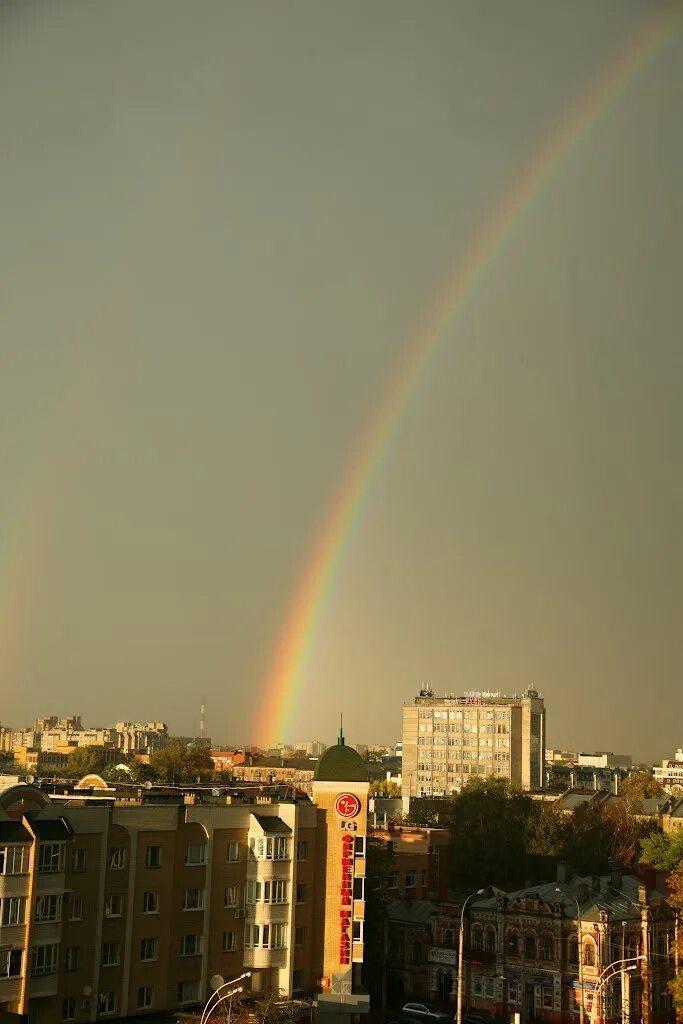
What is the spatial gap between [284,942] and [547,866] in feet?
169

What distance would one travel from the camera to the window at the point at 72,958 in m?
43.7

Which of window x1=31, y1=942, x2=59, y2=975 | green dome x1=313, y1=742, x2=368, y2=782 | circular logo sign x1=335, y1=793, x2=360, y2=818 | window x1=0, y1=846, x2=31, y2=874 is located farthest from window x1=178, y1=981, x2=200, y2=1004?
green dome x1=313, y1=742, x2=368, y2=782

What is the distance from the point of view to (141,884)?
46.2 meters

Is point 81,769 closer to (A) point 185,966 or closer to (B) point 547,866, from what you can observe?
(B) point 547,866

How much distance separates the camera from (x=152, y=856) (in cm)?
4675

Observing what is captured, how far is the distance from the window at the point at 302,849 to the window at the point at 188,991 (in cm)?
655

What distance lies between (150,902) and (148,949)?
5.63 ft

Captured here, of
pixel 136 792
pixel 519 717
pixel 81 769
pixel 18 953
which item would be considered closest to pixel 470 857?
pixel 136 792

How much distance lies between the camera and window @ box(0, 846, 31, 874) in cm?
4197

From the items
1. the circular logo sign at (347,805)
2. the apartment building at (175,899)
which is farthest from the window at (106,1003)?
the circular logo sign at (347,805)

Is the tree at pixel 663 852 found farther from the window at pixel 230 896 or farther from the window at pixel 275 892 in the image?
the window at pixel 230 896

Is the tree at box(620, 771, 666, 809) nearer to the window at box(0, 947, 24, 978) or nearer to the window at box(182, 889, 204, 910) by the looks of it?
the window at box(182, 889, 204, 910)

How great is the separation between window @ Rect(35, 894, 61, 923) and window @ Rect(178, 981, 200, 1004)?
6724mm

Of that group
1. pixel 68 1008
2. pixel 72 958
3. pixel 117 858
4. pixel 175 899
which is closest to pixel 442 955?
pixel 175 899
